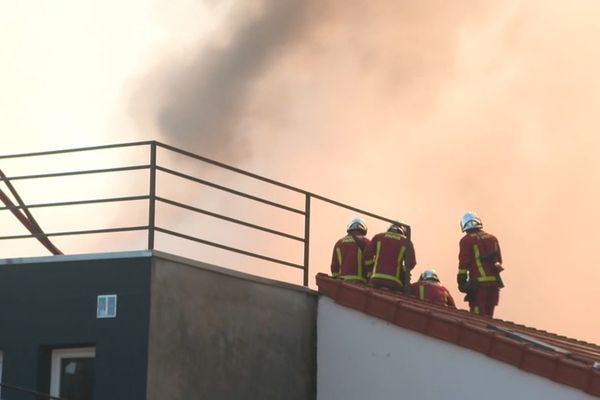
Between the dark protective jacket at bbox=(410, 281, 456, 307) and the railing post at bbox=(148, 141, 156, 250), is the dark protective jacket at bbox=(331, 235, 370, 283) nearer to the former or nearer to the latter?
the dark protective jacket at bbox=(410, 281, 456, 307)

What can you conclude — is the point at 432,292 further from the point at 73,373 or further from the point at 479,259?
the point at 73,373

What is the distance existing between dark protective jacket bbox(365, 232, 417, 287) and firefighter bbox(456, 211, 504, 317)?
1.16 meters

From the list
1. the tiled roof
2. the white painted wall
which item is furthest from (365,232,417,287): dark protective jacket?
the white painted wall

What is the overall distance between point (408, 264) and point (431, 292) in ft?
4.44

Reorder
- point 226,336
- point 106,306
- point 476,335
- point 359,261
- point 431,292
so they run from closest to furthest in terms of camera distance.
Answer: point 106,306 → point 476,335 → point 226,336 → point 359,261 → point 431,292

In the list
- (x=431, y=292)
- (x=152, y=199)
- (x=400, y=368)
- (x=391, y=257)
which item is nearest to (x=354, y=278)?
(x=391, y=257)

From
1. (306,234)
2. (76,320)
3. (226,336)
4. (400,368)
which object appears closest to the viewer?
(76,320)

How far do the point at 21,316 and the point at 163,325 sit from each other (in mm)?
1641

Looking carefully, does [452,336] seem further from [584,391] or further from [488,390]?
[584,391]

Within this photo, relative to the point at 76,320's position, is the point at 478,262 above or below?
above

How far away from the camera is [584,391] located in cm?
1415

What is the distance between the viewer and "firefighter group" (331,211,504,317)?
62.3 ft

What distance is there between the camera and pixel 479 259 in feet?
65.3

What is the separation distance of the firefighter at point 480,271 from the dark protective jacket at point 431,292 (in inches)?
15.1
